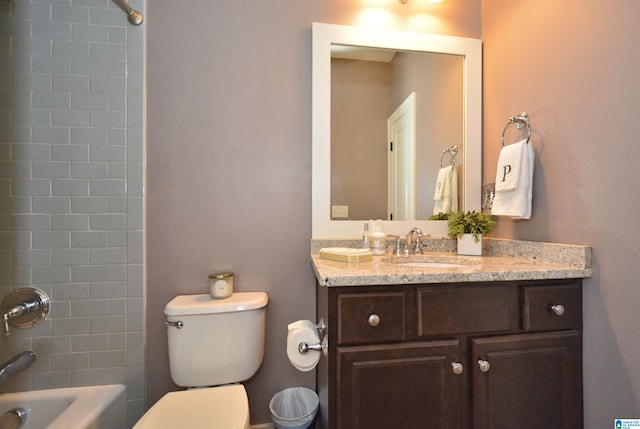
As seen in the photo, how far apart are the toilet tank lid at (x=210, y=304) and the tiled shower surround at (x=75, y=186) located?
238 mm

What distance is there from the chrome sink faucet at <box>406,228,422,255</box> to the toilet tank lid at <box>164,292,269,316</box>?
73 centimetres

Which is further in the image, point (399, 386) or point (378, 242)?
point (378, 242)

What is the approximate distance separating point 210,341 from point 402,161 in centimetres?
123

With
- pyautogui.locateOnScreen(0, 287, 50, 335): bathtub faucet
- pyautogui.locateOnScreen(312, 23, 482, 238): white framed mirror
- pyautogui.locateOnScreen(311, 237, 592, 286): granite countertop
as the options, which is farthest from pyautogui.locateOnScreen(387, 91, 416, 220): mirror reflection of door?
pyautogui.locateOnScreen(0, 287, 50, 335): bathtub faucet

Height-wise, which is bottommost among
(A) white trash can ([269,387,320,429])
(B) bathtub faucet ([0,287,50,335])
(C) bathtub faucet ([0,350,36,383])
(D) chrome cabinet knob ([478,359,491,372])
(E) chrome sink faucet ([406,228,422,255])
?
(A) white trash can ([269,387,320,429])

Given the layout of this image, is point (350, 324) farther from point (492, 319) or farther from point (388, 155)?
point (388, 155)

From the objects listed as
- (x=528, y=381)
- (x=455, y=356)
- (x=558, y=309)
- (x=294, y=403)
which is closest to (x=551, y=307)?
(x=558, y=309)

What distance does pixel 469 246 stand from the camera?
4.29 feet

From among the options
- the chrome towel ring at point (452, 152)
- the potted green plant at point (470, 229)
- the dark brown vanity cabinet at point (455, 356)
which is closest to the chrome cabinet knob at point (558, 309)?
the dark brown vanity cabinet at point (455, 356)

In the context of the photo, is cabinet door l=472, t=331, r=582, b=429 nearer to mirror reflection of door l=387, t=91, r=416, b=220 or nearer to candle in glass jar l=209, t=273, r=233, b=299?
mirror reflection of door l=387, t=91, r=416, b=220

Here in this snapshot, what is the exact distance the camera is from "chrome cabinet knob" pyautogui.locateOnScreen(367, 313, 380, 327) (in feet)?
2.63

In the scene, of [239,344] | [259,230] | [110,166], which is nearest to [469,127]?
[259,230]

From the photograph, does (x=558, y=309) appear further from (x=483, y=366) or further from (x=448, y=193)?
(x=448, y=193)

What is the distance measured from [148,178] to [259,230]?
0.56 m
